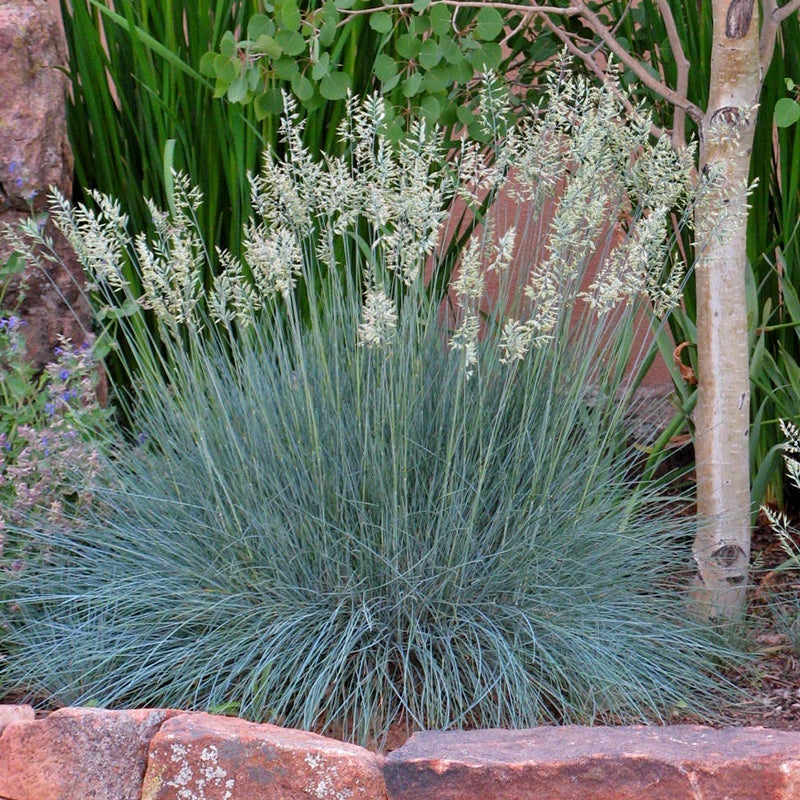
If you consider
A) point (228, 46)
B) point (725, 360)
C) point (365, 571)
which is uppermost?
point (228, 46)

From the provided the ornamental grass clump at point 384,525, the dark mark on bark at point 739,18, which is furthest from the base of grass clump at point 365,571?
the dark mark on bark at point 739,18

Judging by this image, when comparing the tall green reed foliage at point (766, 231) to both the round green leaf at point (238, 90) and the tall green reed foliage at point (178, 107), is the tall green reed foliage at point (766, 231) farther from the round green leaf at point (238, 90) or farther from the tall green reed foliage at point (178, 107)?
the round green leaf at point (238, 90)

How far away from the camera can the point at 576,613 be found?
2.30m

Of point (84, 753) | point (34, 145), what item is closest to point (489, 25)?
point (34, 145)

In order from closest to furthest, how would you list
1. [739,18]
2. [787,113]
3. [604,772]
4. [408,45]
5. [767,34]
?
[604,772] → [787,113] → [739,18] → [767,34] → [408,45]

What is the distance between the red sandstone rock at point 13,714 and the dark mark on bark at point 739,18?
2072mm

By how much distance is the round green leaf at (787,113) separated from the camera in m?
2.32

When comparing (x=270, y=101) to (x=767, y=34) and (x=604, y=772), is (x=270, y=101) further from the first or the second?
(x=604, y=772)

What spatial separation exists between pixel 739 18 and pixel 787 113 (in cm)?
32

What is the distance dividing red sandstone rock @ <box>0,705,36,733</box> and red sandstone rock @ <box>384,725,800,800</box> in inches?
27.3

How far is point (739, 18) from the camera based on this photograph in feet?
8.28

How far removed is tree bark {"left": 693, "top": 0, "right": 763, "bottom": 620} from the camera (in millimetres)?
2559

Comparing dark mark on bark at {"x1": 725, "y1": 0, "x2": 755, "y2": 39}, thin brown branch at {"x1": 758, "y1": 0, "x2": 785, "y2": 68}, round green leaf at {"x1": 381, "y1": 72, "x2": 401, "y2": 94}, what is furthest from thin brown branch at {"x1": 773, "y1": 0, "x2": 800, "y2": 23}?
round green leaf at {"x1": 381, "y1": 72, "x2": 401, "y2": 94}

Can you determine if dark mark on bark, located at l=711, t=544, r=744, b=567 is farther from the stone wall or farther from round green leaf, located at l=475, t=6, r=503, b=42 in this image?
round green leaf, located at l=475, t=6, r=503, b=42
